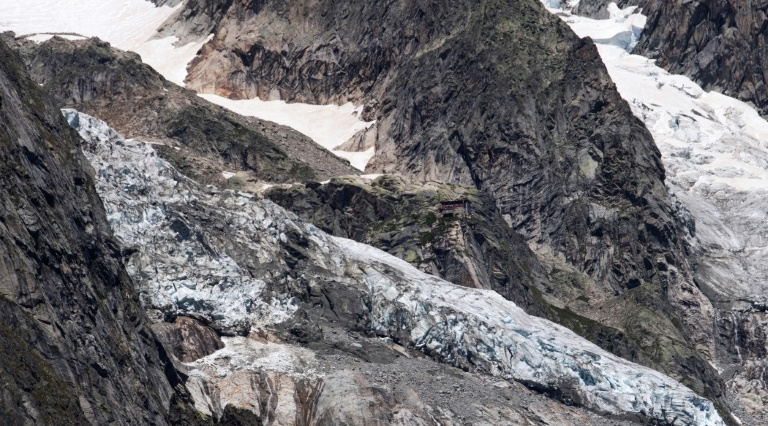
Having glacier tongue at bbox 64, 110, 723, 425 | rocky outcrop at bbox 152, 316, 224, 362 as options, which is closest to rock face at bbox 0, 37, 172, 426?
rocky outcrop at bbox 152, 316, 224, 362

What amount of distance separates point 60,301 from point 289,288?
174ft

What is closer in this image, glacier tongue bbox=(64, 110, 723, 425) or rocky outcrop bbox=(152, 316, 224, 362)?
rocky outcrop bbox=(152, 316, 224, 362)

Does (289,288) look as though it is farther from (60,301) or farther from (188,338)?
(60,301)

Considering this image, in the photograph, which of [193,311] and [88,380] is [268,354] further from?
[88,380]

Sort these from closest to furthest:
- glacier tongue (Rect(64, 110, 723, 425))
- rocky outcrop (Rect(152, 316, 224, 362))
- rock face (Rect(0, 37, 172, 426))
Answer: rock face (Rect(0, 37, 172, 426)), rocky outcrop (Rect(152, 316, 224, 362)), glacier tongue (Rect(64, 110, 723, 425))

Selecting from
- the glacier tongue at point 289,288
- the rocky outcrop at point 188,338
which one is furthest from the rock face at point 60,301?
the glacier tongue at point 289,288

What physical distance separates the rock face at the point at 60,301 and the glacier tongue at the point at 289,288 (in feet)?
56.8

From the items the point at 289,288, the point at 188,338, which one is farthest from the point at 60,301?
the point at 289,288

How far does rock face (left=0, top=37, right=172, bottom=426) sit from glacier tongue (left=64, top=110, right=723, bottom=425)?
56.8 feet

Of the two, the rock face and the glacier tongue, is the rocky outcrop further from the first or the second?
the rock face

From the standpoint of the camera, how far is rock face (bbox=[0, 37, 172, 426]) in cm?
10169

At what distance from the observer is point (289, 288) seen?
6654 inches

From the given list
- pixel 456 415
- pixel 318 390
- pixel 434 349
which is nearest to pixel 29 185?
pixel 318 390

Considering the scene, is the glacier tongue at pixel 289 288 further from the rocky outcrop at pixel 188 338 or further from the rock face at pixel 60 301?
the rock face at pixel 60 301
